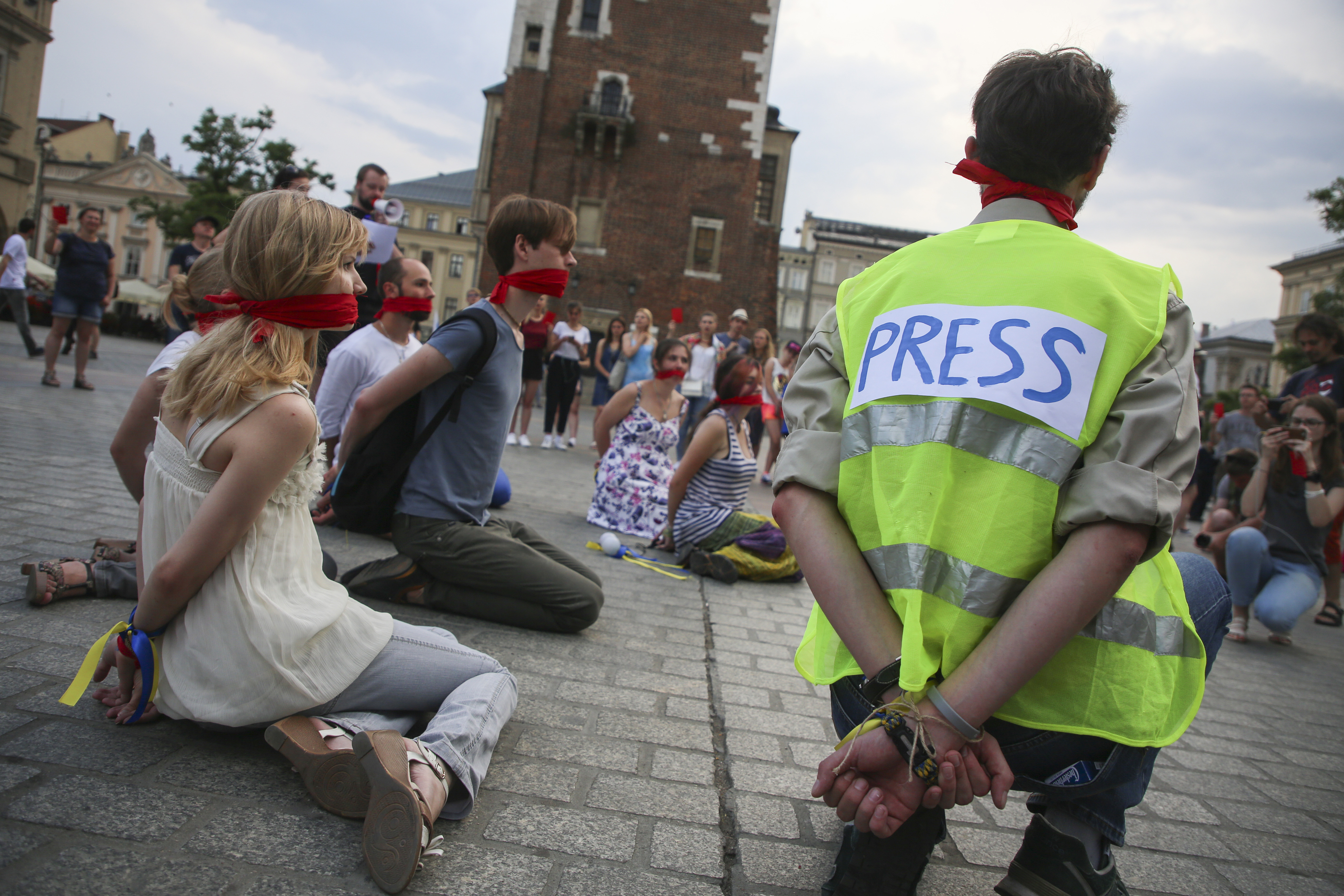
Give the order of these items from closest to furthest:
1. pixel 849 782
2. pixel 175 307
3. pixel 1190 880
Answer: pixel 849 782 → pixel 1190 880 → pixel 175 307

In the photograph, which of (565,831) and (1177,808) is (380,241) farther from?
(1177,808)

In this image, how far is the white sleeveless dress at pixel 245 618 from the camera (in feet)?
6.69

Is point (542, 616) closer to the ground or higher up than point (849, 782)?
closer to the ground

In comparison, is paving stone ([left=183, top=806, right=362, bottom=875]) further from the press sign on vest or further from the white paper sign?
the white paper sign

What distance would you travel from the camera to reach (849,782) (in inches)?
59.7

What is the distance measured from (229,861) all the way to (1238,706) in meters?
4.35

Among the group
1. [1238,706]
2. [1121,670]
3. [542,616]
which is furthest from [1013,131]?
[1238,706]

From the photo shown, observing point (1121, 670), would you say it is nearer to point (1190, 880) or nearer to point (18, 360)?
point (1190, 880)

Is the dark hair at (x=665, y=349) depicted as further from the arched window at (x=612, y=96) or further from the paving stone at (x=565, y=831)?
the arched window at (x=612, y=96)

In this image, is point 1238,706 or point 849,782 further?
point 1238,706

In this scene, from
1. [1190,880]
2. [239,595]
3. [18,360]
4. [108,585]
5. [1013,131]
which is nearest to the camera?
[1013,131]

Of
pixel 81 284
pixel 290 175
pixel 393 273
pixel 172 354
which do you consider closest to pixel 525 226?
pixel 172 354

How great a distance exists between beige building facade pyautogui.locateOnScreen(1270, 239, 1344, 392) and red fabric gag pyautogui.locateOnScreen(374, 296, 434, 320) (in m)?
60.7

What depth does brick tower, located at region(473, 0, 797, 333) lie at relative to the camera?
99.2 feet
